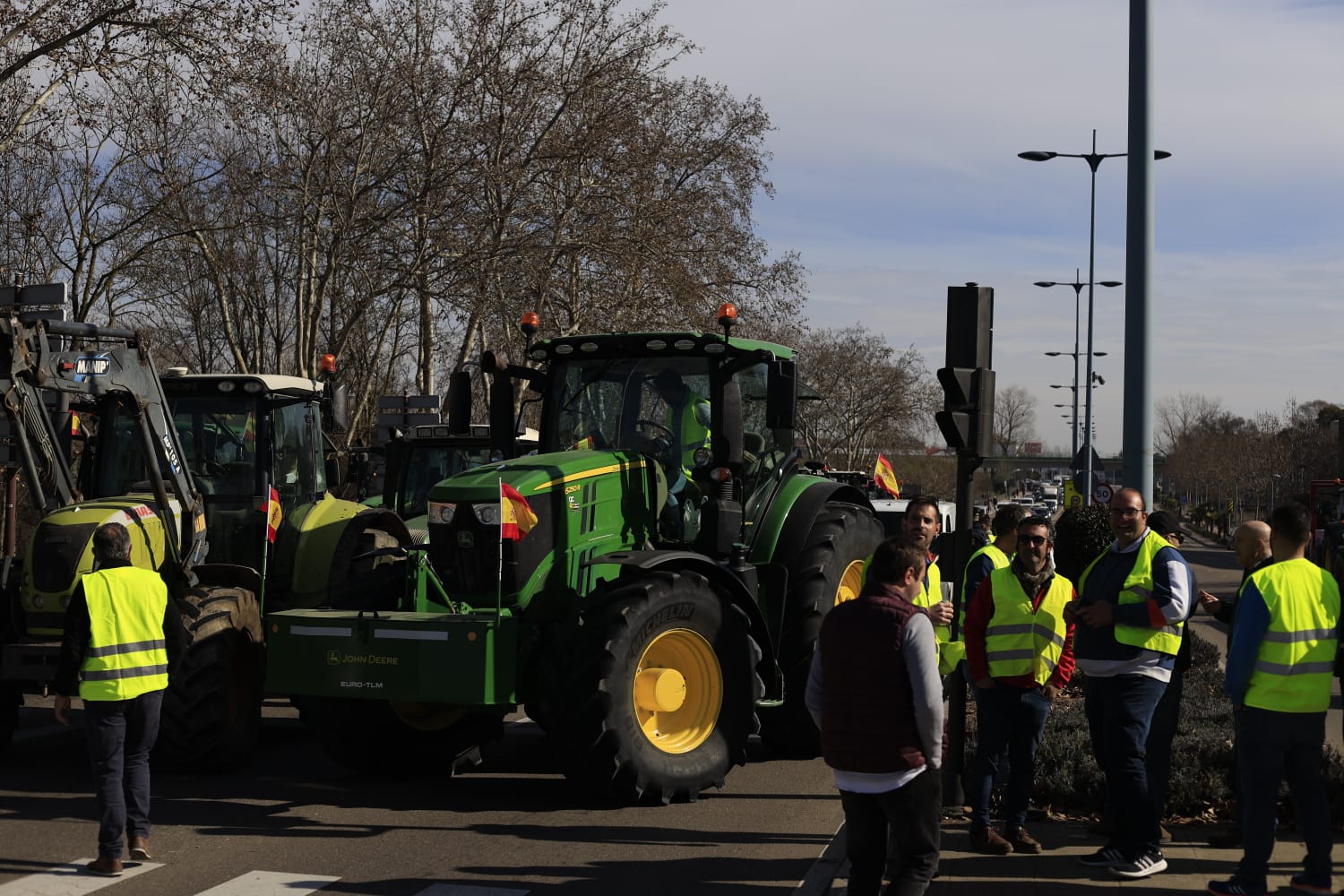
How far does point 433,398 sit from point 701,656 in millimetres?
13493

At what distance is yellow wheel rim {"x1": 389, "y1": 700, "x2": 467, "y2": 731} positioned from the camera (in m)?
9.82

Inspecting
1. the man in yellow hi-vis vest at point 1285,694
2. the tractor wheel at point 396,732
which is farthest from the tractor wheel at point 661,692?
the man in yellow hi-vis vest at point 1285,694

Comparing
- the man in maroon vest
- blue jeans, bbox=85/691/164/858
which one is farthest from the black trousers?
blue jeans, bbox=85/691/164/858

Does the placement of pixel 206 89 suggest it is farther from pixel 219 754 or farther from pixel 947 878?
pixel 947 878

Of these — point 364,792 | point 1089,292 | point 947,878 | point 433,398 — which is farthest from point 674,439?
point 1089,292

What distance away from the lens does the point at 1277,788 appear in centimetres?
679

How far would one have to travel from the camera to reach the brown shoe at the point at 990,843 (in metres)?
7.67

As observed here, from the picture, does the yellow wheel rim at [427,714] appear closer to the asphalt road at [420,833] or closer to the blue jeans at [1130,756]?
the asphalt road at [420,833]

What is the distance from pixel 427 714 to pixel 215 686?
1.40 m

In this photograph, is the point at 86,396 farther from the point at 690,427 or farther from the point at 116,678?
the point at 690,427

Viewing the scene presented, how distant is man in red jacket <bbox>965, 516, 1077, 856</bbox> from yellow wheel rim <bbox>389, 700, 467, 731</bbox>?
374cm

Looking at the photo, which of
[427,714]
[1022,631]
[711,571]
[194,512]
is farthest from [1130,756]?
[194,512]

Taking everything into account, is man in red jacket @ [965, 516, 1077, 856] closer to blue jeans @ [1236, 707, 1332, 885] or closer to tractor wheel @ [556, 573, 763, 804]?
blue jeans @ [1236, 707, 1332, 885]

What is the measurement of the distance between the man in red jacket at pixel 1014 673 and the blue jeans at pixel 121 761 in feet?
14.2
